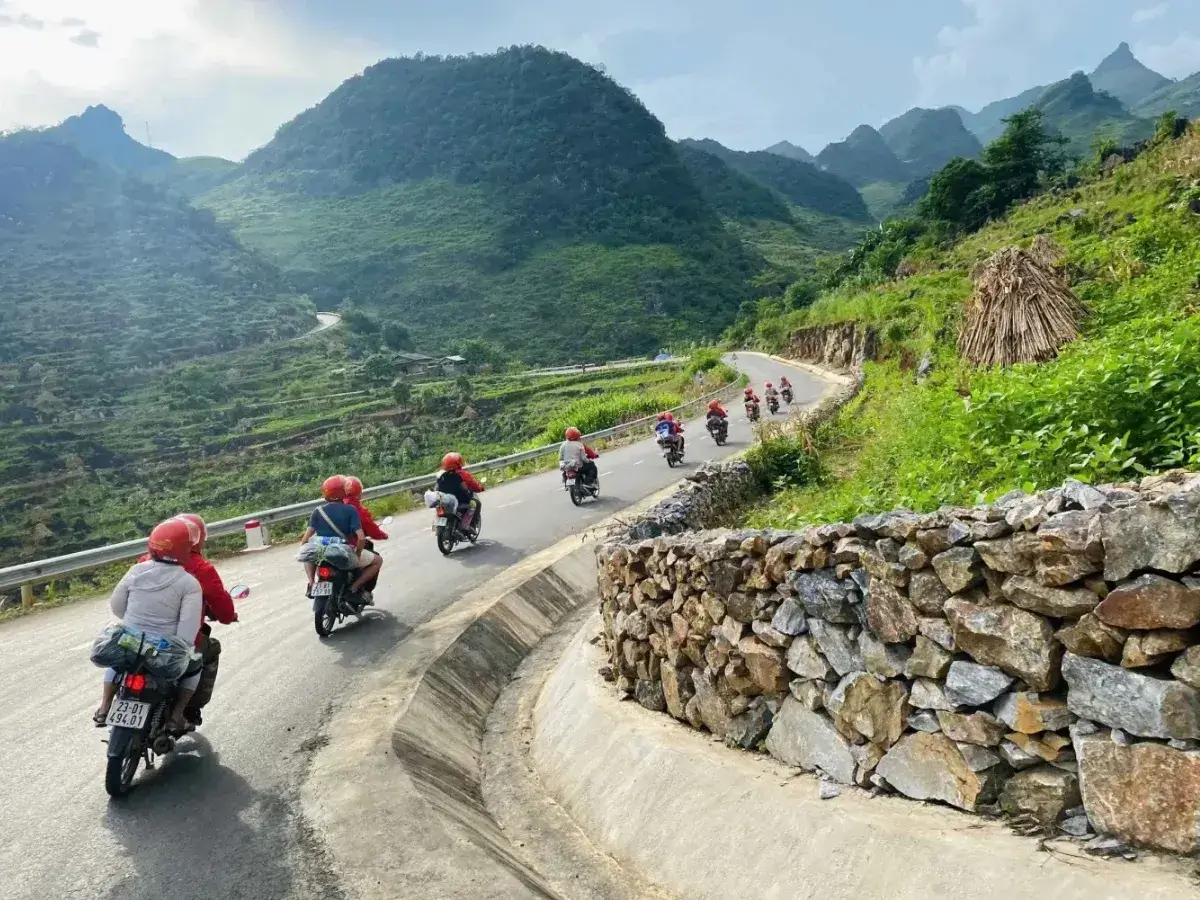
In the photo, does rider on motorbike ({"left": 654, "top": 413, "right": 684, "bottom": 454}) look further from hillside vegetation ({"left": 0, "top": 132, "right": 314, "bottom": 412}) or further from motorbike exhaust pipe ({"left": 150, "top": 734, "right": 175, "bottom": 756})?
hillside vegetation ({"left": 0, "top": 132, "right": 314, "bottom": 412})

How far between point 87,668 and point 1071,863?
26.7ft

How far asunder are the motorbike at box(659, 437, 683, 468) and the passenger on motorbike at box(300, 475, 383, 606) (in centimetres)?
1324

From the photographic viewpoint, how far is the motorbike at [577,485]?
675 inches

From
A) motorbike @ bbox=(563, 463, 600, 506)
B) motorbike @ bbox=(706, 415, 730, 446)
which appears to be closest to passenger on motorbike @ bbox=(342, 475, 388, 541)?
motorbike @ bbox=(563, 463, 600, 506)

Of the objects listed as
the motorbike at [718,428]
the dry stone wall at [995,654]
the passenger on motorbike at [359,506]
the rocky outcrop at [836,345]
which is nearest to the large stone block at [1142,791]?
the dry stone wall at [995,654]

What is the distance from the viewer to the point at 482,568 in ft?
39.3

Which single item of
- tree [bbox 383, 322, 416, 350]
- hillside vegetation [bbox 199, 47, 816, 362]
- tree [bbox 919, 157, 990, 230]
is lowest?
tree [bbox 383, 322, 416, 350]

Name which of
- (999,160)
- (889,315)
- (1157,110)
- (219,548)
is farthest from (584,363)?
(1157,110)

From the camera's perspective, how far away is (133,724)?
494 centimetres

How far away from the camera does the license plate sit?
16.2 ft

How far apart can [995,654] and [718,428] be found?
2146 cm

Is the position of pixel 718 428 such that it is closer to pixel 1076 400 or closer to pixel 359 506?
pixel 359 506

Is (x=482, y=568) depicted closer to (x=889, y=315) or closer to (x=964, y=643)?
(x=964, y=643)

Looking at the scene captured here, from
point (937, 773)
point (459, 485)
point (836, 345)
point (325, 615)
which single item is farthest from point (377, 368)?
point (937, 773)
